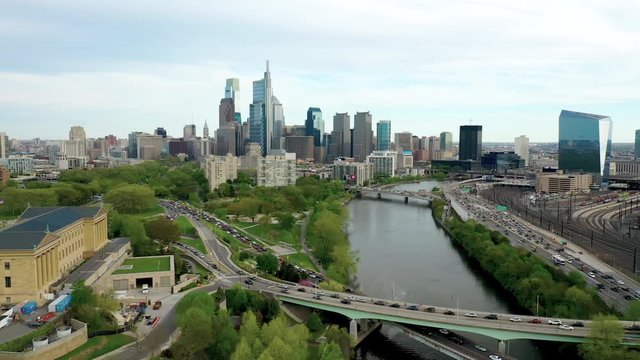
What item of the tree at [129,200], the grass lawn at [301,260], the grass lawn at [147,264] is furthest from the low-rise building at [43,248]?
the tree at [129,200]

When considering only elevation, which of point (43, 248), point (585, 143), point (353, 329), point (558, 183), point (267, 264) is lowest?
point (353, 329)

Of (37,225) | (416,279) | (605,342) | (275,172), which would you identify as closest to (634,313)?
(605,342)

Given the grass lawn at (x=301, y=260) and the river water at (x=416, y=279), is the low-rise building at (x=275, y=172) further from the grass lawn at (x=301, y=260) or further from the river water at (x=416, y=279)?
the grass lawn at (x=301, y=260)

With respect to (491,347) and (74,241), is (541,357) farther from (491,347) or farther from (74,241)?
(74,241)

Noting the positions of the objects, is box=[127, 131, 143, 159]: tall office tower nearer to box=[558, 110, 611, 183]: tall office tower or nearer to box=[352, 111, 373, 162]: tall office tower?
box=[352, 111, 373, 162]: tall office tower

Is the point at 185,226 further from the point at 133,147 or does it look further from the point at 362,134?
the point at 133,147
